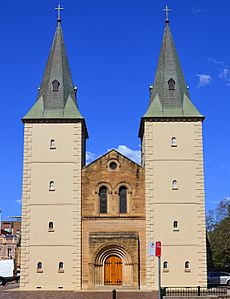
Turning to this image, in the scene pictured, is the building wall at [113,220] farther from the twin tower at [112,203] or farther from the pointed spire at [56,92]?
the pointed spire at [56,92]

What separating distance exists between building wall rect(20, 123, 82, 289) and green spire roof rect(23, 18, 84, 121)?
0.89m

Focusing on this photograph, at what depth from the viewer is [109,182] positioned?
142 feet

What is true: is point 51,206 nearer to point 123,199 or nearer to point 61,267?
point 61,267

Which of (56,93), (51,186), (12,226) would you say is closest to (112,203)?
(51,186)

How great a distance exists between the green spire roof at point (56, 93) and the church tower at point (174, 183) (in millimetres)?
6098

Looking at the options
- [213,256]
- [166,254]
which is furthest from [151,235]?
[213,256]

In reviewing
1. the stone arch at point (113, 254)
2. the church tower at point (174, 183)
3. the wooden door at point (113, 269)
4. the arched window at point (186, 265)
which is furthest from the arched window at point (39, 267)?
the arched window at point (186, 265)

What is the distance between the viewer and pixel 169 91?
44781mm

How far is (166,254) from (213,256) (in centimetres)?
2657

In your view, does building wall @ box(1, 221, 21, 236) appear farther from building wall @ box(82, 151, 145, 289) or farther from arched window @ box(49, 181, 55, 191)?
building wall @ box(82, 151, 145, 289)

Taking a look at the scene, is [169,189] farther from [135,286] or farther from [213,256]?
[213,256]

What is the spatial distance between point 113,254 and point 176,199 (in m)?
6.20

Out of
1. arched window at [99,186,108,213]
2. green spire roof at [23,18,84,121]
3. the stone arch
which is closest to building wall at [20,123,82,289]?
green spire roof at [23,18,84,121]

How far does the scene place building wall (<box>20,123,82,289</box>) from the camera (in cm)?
4131
